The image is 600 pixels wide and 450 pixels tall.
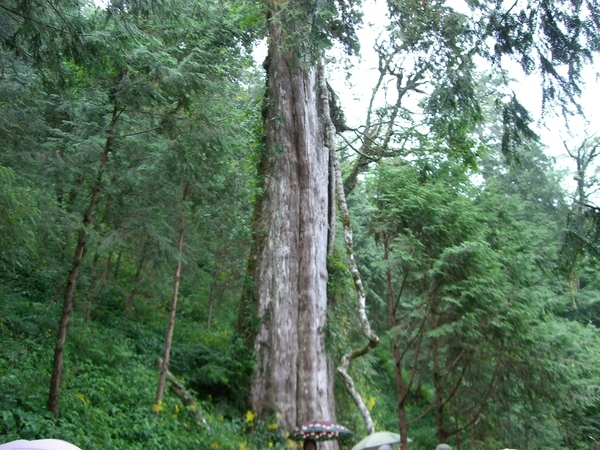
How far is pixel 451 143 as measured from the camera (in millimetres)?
13227

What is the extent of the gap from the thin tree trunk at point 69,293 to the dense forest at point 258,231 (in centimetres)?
2

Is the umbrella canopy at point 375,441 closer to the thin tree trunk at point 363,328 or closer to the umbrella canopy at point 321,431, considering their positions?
the thin tree trunk at point 363,328

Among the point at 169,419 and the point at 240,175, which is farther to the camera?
the point at 240,175

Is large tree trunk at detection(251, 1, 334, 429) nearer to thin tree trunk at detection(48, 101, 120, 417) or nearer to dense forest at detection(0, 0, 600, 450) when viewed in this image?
dense forest at detection(0, 0, 600, 450)

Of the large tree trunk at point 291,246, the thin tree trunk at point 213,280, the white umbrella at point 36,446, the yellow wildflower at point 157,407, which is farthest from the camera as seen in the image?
the thin tree trunk at point 213,280

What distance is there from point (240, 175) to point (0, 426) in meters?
6.04

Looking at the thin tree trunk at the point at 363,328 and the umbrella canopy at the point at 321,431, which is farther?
the thin tree trunk at the point at 363,328

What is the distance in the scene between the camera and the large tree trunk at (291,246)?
1002 cm

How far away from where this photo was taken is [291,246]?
1119 cm

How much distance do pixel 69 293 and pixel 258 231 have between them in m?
4.50

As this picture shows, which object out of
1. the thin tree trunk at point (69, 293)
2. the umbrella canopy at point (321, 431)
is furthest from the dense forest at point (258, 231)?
the umbrella canopy at point (321, 431)

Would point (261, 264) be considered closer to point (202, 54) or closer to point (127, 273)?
point (202, 54)

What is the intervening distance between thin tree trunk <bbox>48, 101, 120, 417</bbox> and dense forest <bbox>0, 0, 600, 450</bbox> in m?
0.02

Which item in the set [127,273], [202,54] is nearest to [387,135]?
[202,54]
